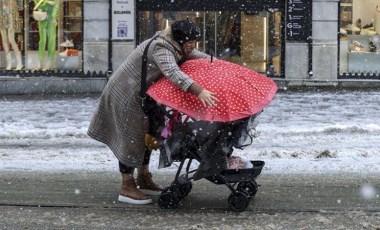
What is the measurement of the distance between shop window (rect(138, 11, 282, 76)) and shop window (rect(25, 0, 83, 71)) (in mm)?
1494

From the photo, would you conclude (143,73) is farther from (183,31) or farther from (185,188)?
(185,188)

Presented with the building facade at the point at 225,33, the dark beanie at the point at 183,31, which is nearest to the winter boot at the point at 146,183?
the dark beanie at the point at 183,31

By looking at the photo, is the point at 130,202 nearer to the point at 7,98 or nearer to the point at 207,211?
the point at 207,211

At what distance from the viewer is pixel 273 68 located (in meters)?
19.1

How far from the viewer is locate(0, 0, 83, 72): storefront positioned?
61.4ft

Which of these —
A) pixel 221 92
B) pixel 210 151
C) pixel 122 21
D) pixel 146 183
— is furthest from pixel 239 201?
pixel 122 21

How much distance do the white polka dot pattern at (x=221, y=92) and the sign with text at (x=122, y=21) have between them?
1302 cm

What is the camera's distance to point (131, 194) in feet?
20.5

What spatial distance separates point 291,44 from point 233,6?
1638mm

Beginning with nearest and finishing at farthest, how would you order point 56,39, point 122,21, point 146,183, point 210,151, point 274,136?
point 210,151 → point 146,183 → point 274,136 → point 122,21 → point 56,39

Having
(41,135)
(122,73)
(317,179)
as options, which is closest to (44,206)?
(122,73)

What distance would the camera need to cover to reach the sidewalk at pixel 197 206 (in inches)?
219

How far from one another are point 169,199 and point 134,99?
2.60 feet

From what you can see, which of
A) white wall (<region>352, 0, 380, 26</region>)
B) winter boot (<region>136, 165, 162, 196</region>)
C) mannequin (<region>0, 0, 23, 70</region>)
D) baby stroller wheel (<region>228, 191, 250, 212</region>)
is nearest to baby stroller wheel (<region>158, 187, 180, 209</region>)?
baby stroller wheel (<region>228, 191, 250, 212</region>)
